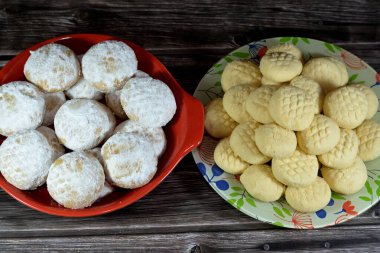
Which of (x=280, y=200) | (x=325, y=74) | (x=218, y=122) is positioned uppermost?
(x=325, y=74)

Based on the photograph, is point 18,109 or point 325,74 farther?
point 325,74

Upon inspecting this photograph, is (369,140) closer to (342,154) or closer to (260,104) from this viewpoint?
(342,154)

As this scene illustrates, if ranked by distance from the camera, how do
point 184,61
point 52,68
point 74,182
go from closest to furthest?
point 74,182
point 52,68
point 184,61

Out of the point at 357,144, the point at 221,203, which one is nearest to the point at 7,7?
the point at 221,203

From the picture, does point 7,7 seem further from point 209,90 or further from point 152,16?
point 209,90

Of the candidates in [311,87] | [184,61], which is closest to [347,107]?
[311,87]

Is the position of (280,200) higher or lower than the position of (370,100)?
lower
